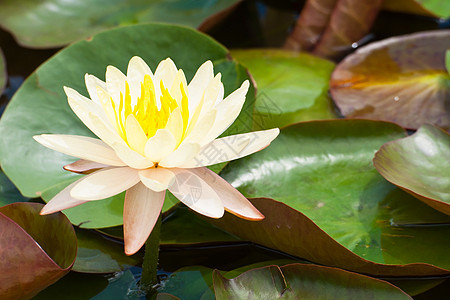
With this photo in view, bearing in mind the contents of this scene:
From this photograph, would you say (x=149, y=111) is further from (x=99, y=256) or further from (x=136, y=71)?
(x=99, y=256)

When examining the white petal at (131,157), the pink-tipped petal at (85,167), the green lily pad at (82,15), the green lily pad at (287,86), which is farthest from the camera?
the green lily pad at (82,15)

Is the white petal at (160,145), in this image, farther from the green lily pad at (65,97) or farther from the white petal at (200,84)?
the green lily pad at (65,97)

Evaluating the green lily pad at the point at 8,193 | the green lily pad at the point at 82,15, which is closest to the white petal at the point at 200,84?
the green lily pad at the point at 8,193

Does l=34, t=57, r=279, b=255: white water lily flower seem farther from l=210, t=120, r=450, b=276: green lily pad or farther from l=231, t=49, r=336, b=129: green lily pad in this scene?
l=231, t=49, r=336, b=129: green lily pad

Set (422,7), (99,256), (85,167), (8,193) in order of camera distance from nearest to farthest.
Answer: (85,167)
(99,256)
(8,193)
(422,7)

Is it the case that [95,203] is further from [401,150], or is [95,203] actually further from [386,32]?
[386,32]

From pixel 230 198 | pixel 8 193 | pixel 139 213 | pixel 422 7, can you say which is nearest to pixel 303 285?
pixel 230 198

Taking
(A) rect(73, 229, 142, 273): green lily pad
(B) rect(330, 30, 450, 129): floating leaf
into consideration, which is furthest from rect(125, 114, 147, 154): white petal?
(B) rect(330, 30, 450, 129): floating leaf
